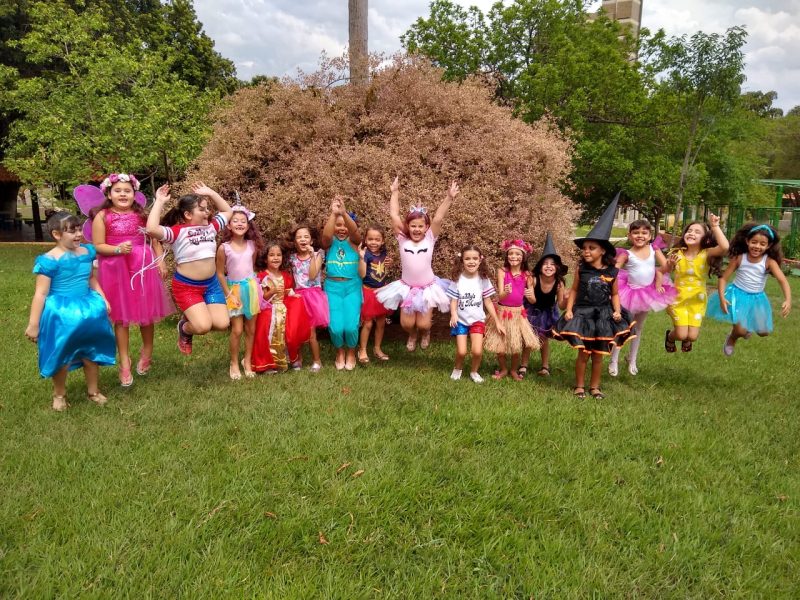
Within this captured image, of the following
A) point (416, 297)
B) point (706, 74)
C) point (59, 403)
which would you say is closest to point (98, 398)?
point (59, 403)

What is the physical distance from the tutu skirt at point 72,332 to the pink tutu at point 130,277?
21.8 inches

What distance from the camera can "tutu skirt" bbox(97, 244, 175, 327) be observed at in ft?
17.9

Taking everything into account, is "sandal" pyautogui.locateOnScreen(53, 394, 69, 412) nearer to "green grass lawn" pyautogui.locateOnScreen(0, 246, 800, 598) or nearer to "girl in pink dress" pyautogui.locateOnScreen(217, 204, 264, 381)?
"green grass lawn" pyautogui.locateOnScreen(0, 246, 800, 598)

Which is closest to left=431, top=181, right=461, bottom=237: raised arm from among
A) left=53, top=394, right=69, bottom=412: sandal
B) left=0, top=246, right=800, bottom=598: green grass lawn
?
left=0, top=246, right=800, bottom=598: green grass lawn

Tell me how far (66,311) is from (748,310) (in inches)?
262

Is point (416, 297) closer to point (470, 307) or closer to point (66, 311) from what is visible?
point (470, 307)

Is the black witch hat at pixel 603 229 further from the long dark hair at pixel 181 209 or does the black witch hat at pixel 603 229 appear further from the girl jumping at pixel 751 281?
the long dark hair at pixel 181 209

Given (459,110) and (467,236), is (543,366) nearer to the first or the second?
(467,236)

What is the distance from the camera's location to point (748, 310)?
588cm

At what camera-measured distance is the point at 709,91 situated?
52.9 ft

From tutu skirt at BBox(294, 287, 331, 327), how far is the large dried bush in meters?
1.36

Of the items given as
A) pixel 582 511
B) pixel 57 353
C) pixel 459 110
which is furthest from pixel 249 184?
pixel 582 511

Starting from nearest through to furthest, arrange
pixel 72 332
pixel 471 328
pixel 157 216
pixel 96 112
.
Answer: pixel 72 332 → pixel 157 216 → pixel 471 328 → pixel 96 112

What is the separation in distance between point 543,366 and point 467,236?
1.89m
